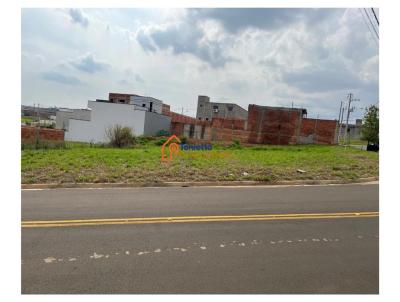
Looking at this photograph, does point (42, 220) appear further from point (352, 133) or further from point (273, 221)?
point (352, 133)

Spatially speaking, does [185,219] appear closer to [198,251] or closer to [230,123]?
[198,251]

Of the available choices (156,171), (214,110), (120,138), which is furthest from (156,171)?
(214,110)

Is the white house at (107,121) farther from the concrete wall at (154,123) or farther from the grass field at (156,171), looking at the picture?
the grass field at (156,171)

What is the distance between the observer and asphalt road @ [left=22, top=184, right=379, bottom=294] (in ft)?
11.3

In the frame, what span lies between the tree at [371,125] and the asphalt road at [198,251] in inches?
1064

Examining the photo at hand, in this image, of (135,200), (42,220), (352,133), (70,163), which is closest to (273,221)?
(135,200)

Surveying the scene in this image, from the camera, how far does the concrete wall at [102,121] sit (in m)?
38.2

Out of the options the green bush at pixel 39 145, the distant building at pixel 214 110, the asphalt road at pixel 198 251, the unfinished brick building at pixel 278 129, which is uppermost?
the distant building at pixel 214 110

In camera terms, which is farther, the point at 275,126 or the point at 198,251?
the point at 275,126

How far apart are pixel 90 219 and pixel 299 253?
384 centimetres

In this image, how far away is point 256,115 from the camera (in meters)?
33.7

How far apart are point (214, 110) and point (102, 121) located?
30.5 meters

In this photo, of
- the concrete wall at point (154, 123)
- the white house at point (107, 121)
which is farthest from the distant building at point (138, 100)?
the white house at point (107, 121)

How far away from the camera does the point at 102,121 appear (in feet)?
128
